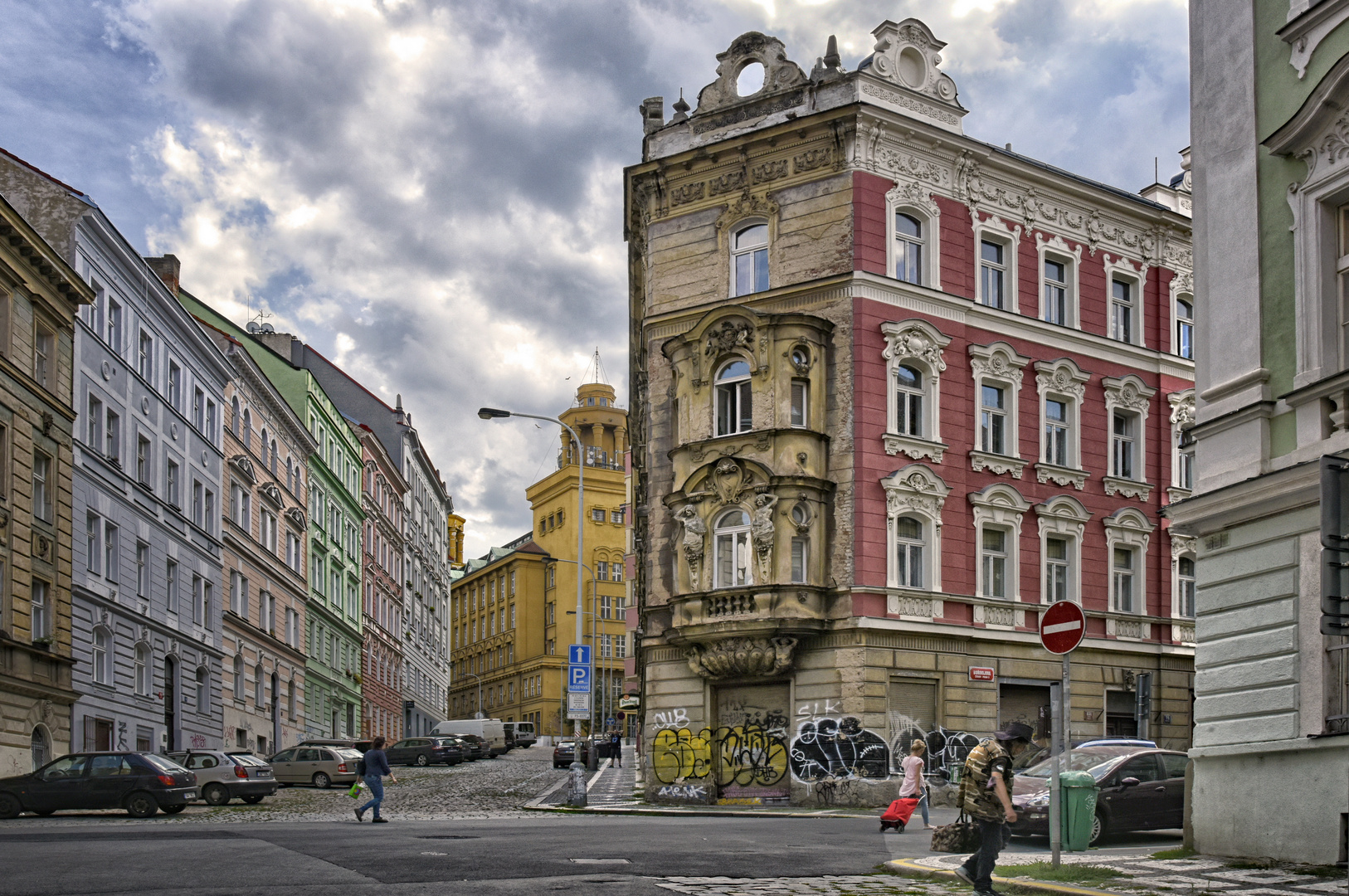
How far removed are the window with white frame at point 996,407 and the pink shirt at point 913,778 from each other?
43.5 feet

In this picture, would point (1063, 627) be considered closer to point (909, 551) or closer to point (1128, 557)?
point (909, 551)

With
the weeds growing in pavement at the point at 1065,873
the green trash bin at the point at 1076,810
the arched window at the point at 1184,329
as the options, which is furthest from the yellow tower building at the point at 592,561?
the weeds growing in pavement at the point at 1065,873

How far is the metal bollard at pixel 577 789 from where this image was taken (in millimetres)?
32594

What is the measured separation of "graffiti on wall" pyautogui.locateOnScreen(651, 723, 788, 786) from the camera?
3466 centimetres

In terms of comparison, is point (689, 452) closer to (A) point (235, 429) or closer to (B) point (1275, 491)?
(B) point (1275, 491)

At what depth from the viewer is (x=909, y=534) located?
3588 centimetres

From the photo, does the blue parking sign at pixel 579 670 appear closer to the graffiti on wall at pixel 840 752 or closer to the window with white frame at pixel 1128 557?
the graffiti on wall at pixel 840 752

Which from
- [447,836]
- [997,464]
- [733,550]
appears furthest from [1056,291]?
[447,836]

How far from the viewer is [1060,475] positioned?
38188 millimetres

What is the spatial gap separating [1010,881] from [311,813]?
780 inches

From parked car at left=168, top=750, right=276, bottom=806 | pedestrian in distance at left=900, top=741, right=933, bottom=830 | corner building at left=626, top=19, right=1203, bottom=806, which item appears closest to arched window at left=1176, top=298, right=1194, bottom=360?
corner building at left=626, top=19, right=1203, bottom=806

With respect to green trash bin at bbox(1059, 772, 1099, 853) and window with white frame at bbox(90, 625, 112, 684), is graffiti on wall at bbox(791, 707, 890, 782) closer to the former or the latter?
green trash bin at bbox(1059, 772, 1099, 853)

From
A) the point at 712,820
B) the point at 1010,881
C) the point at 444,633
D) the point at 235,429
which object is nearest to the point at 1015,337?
the point at 712,820

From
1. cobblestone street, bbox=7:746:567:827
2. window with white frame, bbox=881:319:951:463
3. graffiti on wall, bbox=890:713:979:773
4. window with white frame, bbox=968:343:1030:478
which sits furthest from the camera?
window with white frame, bbox=968:343:1030:478
